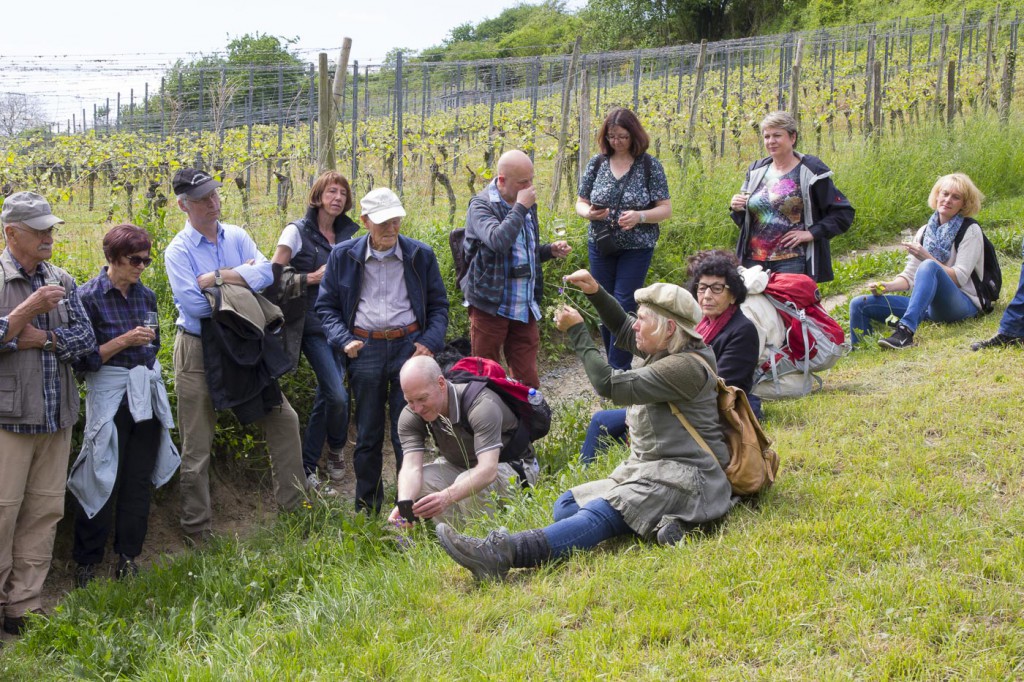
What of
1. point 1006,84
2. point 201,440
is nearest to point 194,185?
point 201,440

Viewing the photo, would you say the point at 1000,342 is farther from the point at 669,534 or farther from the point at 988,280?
the point at 669,534

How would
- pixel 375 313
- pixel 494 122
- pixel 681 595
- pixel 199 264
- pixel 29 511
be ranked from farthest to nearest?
pixel 494 122 → pixel 375 313 → pixel 199 264 → pixel 29 511 → pixel 681 595

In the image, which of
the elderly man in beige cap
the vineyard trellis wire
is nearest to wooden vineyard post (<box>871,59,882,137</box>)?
the vineyard trellis wire

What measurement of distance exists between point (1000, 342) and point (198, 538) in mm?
4875

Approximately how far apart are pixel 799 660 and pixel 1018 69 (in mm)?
22382

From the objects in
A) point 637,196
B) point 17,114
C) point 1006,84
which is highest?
point 1006,84

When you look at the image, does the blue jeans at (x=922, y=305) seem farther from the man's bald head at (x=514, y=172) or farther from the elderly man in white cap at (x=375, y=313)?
the elderly man in white cap at (x=375, y=313)

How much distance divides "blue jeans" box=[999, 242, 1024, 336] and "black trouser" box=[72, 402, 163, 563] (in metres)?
4.97

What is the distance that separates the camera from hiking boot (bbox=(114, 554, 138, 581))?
4.60 meters

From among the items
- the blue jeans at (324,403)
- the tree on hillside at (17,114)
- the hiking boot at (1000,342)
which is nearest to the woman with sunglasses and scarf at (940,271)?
the hiking boot at (1000,342)

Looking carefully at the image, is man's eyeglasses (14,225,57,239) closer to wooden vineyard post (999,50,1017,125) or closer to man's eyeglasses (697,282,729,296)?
man's eyeglasses (697,282,729,296)

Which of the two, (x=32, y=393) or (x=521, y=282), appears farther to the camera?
(x=521, y=282)

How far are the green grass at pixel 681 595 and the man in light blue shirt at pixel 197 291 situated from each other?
39cm

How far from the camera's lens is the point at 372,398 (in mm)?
5004
